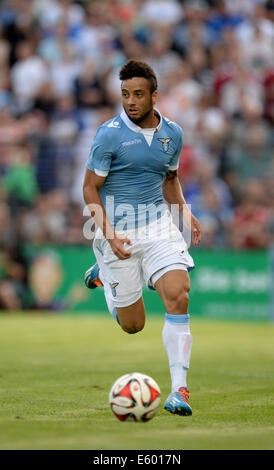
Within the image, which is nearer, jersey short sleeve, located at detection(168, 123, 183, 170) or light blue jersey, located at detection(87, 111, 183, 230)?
light blue jersey, located at detection(87, 111, 183, 230)

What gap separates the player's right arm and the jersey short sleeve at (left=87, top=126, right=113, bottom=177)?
5 centimetres

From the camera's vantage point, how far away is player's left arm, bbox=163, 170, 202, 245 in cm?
823

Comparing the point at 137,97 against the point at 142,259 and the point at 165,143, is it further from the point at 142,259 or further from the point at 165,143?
the point at 142,259

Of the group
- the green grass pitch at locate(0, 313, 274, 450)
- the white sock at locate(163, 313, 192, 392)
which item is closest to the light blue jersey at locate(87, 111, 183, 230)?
the white sock at locate(163, 313, 192, 392)

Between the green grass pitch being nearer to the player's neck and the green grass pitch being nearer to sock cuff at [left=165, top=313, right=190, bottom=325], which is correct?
sock cuff at [left=165, top=313, right=190, bottom=325]

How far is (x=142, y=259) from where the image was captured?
7.91 m

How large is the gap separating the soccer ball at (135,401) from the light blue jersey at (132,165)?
5.95 ft

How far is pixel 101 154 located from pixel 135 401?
2.19 m

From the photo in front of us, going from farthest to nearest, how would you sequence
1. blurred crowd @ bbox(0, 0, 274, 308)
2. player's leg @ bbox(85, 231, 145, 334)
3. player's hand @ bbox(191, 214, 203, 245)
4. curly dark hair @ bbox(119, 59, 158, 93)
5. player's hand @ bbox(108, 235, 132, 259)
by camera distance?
blurred crowd @ bbox(0, 0, 274, 308) < player's hand @ bbox(191, 214, 203, 245) < player's leg @ bbox(85, 231, 145, 334) < curly dark hair @ bbox(119, 59, 158, 93) < player's hand @ bbox(108, 235, 132, 259)

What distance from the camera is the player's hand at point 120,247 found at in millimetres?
7234

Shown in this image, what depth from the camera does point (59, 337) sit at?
14031mm

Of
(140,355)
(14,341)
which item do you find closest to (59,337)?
(14,341)

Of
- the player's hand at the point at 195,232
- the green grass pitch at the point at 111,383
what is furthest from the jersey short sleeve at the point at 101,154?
the green grass pitch at the point at 111,383

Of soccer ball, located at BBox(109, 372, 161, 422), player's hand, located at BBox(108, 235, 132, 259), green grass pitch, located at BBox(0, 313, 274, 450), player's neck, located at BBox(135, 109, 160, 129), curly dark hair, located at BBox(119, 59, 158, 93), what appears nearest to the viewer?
green grass pitch, located at BBox(0, 313, 274, 450)
